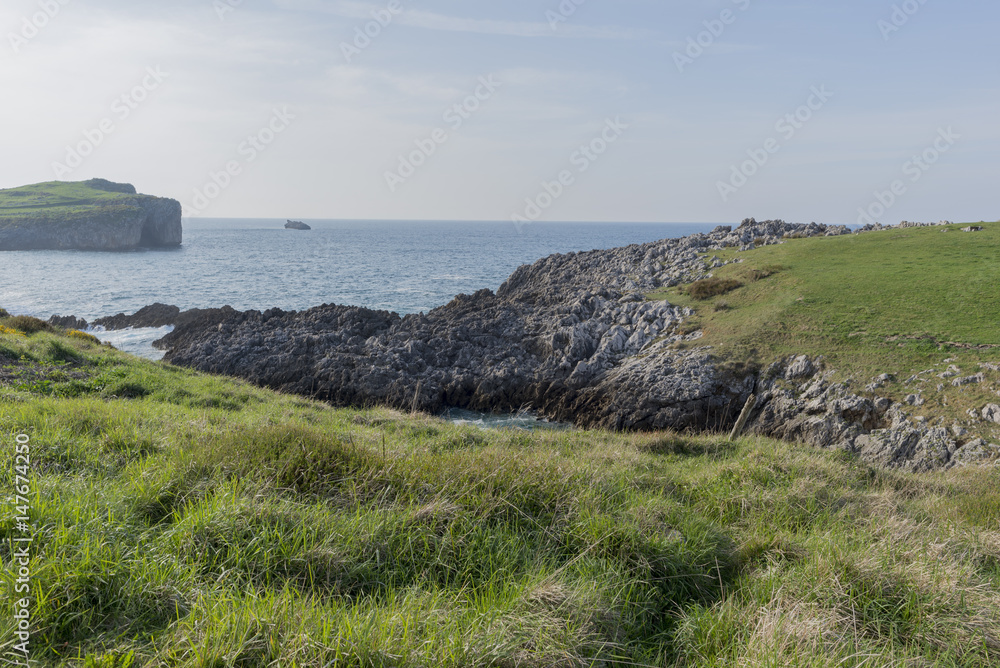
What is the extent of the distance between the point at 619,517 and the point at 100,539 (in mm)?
4209

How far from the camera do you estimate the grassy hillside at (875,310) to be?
1900 centimetres

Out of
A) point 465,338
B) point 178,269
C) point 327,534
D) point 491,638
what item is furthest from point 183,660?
point 178,269

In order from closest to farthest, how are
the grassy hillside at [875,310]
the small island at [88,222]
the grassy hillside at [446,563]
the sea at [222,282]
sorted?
the grassy hillside at [446,563], the grassy hillside at [875,310], the sea at [222,282], the small island at [88,222]

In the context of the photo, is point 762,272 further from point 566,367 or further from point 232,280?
point 232,280

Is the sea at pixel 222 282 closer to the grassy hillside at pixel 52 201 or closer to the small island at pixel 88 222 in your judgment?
the small island at pixel 88 222

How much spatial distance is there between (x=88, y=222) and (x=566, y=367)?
13454cm

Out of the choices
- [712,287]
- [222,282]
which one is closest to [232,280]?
[222,282]

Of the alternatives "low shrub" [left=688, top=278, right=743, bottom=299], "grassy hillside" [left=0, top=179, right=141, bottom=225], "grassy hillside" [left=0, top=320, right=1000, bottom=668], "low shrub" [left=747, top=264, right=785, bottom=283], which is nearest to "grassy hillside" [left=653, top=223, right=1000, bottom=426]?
"low shrub" [left=747, top=264, right=785, bottom=283]

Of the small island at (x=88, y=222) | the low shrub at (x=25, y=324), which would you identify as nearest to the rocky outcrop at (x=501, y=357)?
the low shrub at (x=25, y=324)

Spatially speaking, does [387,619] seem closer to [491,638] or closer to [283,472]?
[491,638]

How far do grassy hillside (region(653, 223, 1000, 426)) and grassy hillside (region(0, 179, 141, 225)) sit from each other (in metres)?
145

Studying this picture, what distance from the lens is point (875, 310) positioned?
79.3 ft

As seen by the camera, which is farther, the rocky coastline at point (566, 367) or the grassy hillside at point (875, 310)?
the grassy hillside at point (875, 310)

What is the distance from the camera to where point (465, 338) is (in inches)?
1161
